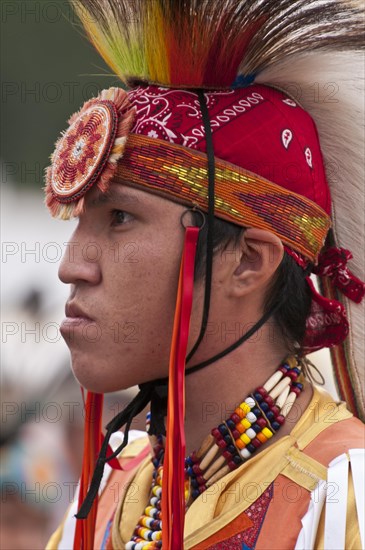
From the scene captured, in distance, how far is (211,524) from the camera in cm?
225

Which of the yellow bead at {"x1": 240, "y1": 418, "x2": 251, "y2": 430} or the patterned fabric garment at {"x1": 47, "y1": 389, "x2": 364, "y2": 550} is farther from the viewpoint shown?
the yellow bead at {"x1": 240, "y1": 418, "x2": 251, "y2": 430}

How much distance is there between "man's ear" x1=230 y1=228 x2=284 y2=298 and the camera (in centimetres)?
235

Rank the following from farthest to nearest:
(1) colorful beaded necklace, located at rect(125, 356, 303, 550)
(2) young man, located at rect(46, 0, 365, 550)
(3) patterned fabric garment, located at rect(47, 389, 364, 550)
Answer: (1) colorful beaded necklace, located at rect(125, 356, 303, 550)
(2) young man, located at rect(46, 0, 365, 550)
(3) patterned fabric garment, located at rect(47, 389, 364, 550)

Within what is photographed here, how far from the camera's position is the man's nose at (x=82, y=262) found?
2.31 metres

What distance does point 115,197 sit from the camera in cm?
231

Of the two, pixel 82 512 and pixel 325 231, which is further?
pixel 325 231

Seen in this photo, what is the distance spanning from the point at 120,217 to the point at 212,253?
257 millimetres

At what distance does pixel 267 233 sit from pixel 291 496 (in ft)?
2.17

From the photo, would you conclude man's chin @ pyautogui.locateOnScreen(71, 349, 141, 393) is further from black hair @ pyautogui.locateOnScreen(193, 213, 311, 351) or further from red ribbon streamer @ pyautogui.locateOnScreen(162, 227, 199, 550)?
black hair @ pyautogui.locateOnScreen(193, 213, 311, 351)

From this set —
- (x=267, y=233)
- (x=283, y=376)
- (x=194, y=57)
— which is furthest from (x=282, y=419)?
(x=194, y=57)

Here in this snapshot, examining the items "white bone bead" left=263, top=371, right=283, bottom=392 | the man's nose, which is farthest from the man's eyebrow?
"white bone bead" left=263, top=371, right=283, bottom=392

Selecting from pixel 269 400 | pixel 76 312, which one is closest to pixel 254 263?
pixel 269 400

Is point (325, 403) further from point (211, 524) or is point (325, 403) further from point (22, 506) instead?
point (22, 506)

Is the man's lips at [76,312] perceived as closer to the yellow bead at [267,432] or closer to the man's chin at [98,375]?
the man's chin at [98,375]
